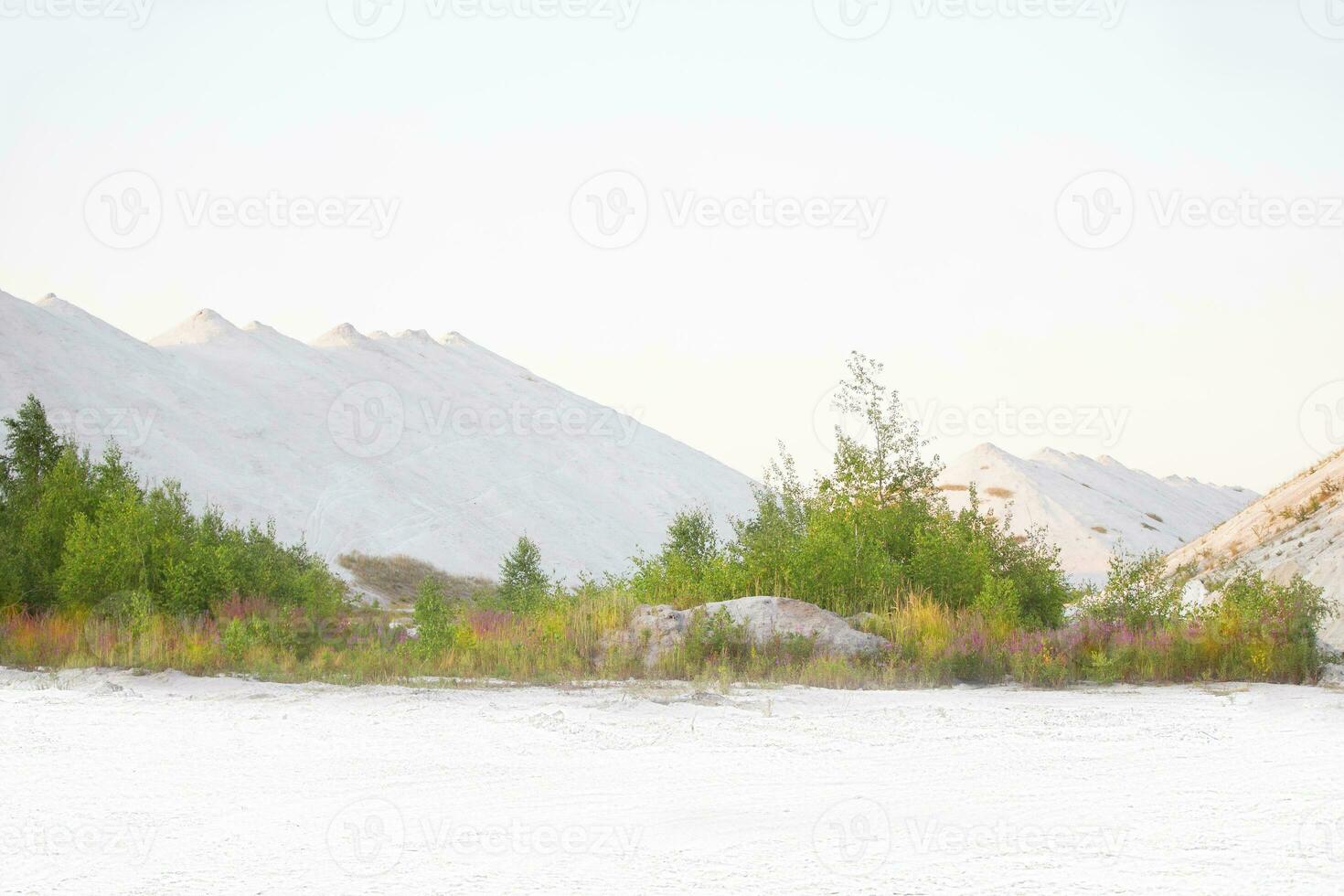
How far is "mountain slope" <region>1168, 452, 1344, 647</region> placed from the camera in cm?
2117

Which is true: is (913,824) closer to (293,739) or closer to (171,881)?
(171,881)

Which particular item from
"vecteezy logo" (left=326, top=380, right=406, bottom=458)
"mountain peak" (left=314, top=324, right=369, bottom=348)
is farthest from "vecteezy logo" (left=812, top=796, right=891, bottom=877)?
"mountain peak" (left=314, top=324, right=369, bottom=348)

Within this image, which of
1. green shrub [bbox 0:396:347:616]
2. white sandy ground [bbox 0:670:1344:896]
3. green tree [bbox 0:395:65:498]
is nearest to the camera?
white sandy ground [bbox 0:670:1344:896]

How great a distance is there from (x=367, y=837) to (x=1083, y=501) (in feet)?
286

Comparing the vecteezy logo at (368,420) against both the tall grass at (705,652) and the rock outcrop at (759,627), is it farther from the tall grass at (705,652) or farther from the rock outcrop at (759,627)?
the rock outcrop at (759,627)

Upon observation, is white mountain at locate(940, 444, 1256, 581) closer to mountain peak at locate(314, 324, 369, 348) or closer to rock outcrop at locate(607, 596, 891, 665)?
mountain peak at locate(314, 324, 369, 348)

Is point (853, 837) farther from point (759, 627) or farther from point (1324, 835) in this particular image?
point (759, 627)

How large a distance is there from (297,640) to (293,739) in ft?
17.5

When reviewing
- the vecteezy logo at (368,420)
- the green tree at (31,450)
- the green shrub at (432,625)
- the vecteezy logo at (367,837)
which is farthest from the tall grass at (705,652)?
the vecteezy logo at (368,420)

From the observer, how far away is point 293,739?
8.77m

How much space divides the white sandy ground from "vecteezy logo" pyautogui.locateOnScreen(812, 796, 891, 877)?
0.02 meters

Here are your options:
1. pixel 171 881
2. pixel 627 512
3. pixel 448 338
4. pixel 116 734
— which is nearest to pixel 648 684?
pixel 116 734

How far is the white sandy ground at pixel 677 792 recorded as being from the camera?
17.0 ft

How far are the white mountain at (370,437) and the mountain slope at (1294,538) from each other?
32.9 metres
